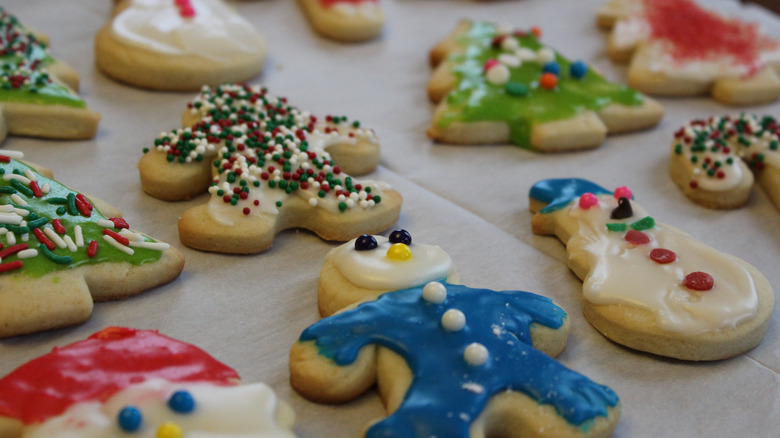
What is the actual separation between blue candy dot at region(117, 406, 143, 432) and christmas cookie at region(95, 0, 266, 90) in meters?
1.77

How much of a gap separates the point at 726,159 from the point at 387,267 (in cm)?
140

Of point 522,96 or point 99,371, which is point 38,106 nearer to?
point 99,371

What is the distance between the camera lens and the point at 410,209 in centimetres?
245

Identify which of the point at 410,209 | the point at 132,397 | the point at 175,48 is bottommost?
the point at 410,209

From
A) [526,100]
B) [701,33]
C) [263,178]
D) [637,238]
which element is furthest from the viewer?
[701,33]

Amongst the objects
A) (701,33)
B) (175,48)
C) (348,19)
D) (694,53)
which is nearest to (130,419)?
(175,48)

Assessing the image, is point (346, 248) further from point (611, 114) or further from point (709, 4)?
point (709, 4)

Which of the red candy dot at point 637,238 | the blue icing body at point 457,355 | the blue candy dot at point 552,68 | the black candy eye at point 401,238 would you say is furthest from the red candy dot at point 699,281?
the blue candy dot at point 552,68

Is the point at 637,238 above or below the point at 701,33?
below

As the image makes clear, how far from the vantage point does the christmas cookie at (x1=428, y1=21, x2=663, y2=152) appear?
9.29 ft

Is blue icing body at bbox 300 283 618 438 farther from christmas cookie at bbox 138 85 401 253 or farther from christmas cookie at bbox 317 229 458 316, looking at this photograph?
christmas cookie at bbox 138 85 401 253

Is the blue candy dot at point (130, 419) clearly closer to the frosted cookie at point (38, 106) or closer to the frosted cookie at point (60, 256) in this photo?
the frosted cookie at point (60, 256)

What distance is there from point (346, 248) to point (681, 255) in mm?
949

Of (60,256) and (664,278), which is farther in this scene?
(664,278)
